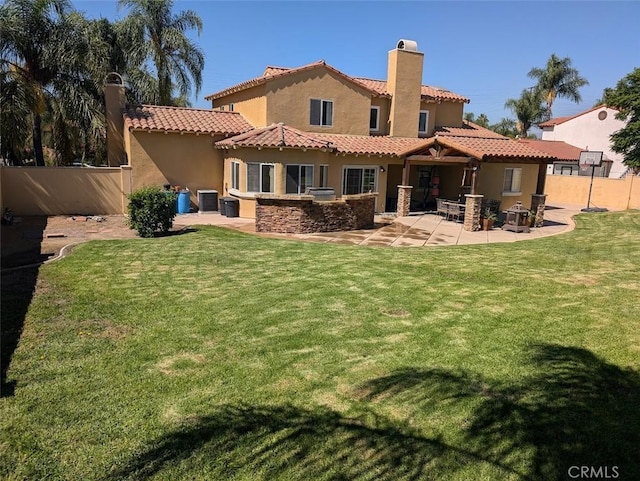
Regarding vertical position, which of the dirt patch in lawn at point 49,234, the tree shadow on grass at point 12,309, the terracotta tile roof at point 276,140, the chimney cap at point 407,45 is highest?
the chimney cap at point 407,45

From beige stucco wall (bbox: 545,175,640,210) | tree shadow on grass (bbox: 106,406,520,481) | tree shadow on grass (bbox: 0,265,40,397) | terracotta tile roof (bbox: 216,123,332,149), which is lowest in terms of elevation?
tree shadow on grass (bbox: 106,406,520,481)

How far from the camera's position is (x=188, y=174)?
21828 mm

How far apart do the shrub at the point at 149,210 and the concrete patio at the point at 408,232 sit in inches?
107

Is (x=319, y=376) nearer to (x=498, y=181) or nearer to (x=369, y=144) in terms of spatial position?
(x=369, y=144)

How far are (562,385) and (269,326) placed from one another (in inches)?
172

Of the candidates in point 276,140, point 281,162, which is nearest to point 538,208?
point 281,162

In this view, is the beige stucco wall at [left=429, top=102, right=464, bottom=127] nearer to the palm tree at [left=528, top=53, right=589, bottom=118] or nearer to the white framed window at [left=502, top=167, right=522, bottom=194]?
the white framed window at [left=502, top=167, right=522, bottom=194]

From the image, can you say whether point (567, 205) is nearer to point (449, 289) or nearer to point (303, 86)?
point (303, 86)

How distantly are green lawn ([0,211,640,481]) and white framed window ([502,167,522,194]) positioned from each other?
14235mm

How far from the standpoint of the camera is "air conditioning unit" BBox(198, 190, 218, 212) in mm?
21688

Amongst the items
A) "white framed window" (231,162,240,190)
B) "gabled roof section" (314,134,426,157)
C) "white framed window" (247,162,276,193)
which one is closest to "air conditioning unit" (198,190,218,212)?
"white framed window" (231,162,240,190)

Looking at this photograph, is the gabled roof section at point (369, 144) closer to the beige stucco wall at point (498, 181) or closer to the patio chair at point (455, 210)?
the patio chair at point (455, 210)

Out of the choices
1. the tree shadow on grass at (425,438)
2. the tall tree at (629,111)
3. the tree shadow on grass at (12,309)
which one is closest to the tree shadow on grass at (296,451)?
the tree shadow on grass at (425,438)

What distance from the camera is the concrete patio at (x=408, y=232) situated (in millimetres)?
16438
